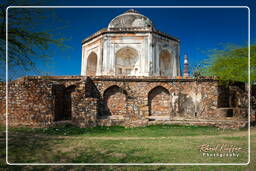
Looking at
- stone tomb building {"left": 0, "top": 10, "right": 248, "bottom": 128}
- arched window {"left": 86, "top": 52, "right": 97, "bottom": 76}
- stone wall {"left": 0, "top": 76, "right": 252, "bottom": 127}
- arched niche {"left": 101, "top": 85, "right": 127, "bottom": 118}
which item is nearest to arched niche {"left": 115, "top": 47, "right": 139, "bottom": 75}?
stone tomb building {"left": 0, "top": 10, "right": 248, "bottom": 128}

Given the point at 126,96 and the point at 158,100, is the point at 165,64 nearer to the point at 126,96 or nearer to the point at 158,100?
the point at 158,100

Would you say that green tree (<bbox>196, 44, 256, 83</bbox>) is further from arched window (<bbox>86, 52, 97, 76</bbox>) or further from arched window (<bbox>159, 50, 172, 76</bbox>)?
arched window (<bbox>86, 52, 97, 76</bbox>)

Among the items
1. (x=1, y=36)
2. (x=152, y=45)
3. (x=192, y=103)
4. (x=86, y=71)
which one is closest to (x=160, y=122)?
(x=192, y=103)

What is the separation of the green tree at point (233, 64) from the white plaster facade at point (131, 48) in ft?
19.6

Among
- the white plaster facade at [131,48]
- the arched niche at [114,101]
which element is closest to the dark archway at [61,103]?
the arched niche at [114,101]

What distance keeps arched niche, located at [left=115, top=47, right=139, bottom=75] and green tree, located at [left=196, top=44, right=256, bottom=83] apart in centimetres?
712

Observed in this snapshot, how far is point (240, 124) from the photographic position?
7293mm

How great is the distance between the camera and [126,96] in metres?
9.66

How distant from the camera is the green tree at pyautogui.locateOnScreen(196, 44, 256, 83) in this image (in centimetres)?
671

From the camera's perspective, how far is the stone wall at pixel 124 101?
779 cm

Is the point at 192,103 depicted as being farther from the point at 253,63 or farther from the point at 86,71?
the point at 86,71

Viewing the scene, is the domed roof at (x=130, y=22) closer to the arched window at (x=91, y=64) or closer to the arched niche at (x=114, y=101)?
the arched window at (x=91, y=64)

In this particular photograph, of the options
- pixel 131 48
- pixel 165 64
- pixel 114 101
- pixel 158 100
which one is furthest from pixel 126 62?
pixel 158 100

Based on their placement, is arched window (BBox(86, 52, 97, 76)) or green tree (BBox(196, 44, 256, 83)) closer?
green tree (BBox(196, 44, 256, 83))
